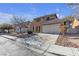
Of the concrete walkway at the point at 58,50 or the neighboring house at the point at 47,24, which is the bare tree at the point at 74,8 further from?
the concrete walkway at the point at 58,50

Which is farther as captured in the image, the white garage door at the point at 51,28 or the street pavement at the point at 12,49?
the white garage door at the point at 51,28

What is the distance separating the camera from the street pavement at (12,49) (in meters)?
4.99

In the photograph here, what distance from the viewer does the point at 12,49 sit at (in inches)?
199

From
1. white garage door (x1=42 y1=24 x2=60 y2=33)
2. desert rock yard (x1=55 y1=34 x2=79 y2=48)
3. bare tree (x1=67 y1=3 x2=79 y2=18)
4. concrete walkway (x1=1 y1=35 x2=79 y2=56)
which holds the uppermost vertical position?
bare tree (x1=67 y1=3 x2=79 y2=18)

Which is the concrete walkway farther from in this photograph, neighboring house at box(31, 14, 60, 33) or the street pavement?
neighboring house at box(31, 14, 60, 33)

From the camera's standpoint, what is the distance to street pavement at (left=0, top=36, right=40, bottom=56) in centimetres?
499

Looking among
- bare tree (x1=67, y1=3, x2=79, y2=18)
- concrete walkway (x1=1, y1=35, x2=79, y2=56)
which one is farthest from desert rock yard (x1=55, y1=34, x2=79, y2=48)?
bare tree (x1=67, y1=3, x2=79, y2=18)

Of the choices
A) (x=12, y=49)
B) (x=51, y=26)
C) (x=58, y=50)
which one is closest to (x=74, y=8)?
(x=51, y=26)

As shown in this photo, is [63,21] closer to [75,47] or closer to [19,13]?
[75,47]

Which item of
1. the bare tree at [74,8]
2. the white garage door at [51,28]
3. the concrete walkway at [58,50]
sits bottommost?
the concrete walkway at [58,50]

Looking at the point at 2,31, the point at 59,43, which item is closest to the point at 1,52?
the point at 2,31

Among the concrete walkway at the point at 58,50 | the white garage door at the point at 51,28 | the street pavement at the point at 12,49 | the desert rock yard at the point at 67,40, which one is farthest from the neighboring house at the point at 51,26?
the street pavement at the point at 12,49

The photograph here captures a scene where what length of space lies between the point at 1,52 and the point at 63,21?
138 centimetres

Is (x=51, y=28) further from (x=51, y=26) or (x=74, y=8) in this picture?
(x=74, y=8)
